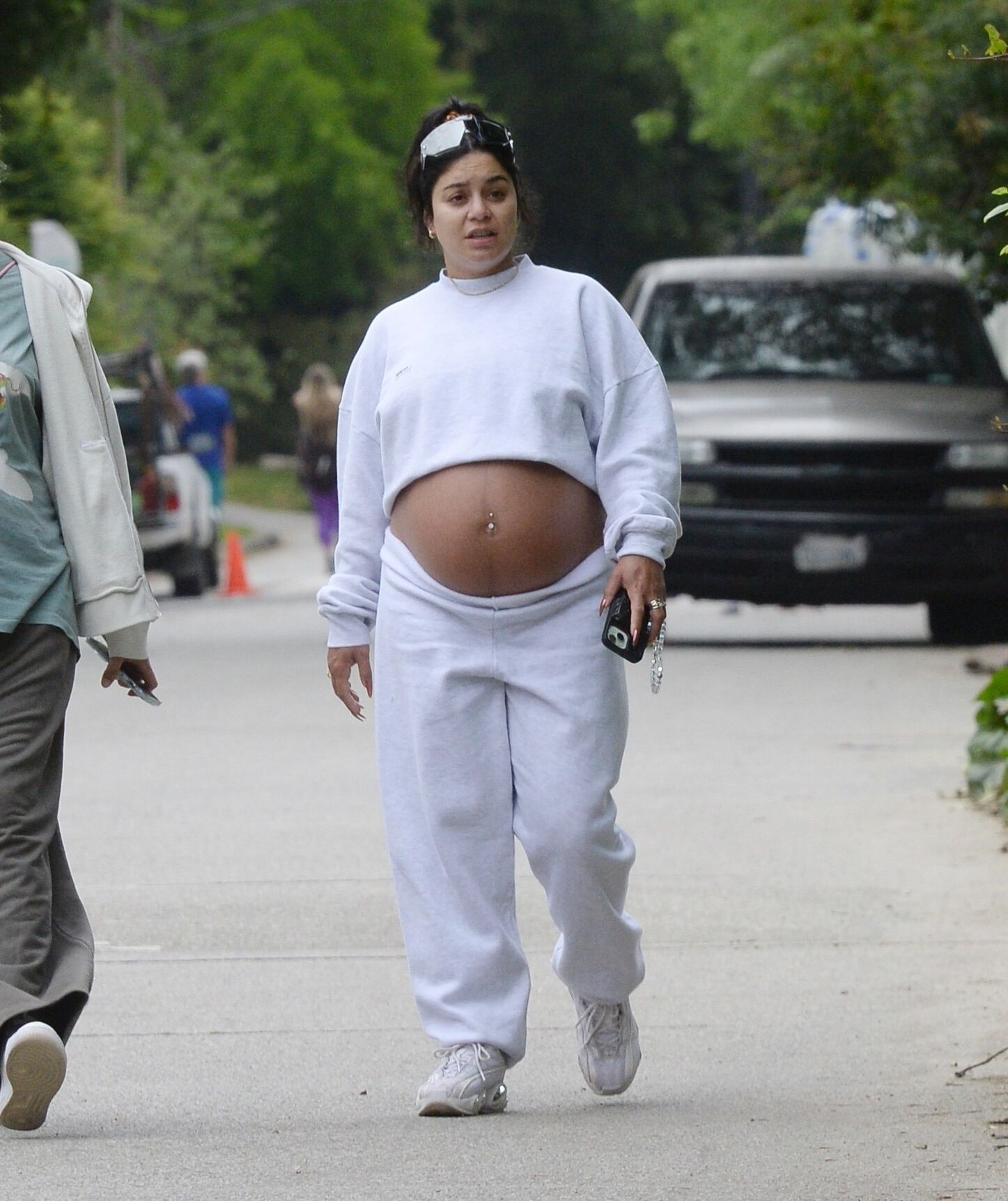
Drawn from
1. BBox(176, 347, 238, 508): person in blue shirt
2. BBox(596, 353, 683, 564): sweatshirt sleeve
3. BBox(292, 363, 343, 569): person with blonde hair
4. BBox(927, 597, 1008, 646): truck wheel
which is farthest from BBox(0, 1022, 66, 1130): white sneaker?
BBox(176, 347, 238, 508): person in blue shirt

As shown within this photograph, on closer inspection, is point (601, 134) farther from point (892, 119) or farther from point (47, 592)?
point (47, 592)

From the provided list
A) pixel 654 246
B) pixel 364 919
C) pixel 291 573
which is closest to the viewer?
pixel 364 919

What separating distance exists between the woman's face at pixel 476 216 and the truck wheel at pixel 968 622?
9.99 metres

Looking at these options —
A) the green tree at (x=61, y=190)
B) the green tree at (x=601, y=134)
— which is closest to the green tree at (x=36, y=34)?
the green tree at (x=61, y=190)

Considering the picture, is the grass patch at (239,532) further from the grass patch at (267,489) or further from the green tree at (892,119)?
the green tree at (892,119)

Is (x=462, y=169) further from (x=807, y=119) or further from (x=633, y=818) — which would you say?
(x=807, y=119)

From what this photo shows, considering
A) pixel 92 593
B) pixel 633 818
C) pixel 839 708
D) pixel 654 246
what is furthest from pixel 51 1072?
pixel 654 246

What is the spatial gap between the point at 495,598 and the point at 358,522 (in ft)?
1.12

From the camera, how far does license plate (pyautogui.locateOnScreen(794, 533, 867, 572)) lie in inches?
543

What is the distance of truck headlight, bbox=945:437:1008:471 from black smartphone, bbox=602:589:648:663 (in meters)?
9.29

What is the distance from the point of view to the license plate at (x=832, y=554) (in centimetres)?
1380

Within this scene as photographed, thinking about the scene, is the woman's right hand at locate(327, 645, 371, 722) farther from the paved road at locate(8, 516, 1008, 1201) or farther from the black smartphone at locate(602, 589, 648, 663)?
the paved road at locate(8, 516, 1008, 1201)

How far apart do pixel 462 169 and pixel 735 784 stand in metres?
4.71

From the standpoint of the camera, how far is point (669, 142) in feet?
206
